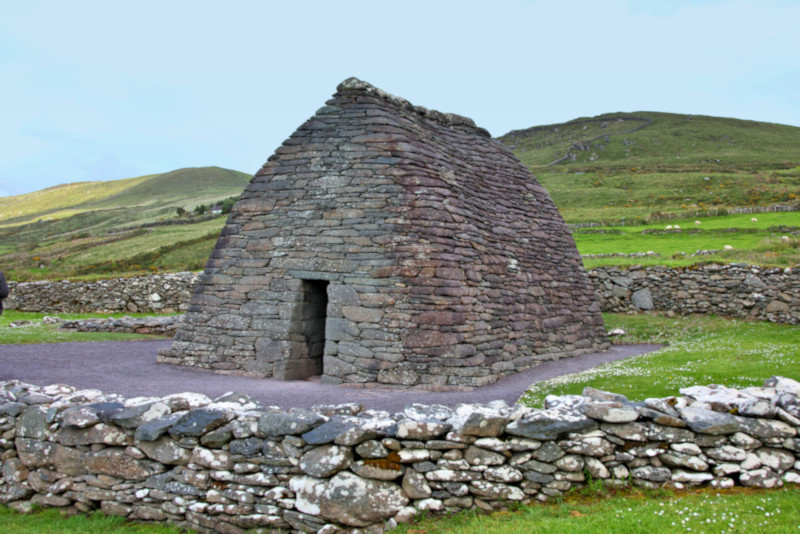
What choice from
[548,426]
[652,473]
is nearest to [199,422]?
[548,426]

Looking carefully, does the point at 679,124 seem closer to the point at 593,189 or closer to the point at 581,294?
the point at 593,189

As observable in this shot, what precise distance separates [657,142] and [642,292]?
100 m

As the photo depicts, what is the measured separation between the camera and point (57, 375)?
1140cm

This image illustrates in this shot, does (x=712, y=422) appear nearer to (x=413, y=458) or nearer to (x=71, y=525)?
(x=413, y=458)

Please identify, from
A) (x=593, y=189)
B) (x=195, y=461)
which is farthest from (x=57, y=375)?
(x=593, y=189)

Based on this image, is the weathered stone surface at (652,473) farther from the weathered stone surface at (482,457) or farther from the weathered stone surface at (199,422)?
the weathered stone surface at (199,422)

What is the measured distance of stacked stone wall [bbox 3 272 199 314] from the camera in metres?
26.0

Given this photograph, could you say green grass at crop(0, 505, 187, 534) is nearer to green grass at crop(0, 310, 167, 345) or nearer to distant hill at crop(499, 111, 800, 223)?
green grass at crop(0, 310, 167, 345)

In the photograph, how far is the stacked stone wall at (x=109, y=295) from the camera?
26.0m

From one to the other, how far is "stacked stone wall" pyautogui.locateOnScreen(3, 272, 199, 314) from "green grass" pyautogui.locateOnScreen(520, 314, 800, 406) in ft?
64.5

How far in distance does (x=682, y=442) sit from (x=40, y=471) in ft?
24.9

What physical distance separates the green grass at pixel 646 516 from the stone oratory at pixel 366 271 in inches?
205

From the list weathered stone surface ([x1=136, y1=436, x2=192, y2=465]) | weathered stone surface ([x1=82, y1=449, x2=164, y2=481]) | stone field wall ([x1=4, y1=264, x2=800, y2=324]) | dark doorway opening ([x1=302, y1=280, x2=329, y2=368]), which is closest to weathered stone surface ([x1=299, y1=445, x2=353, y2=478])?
weathered stone surface ([x1=136, y1=436, x2=192, y2=465])

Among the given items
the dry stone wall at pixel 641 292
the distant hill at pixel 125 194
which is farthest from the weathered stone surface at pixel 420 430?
the distant hill at pixel 125 194
